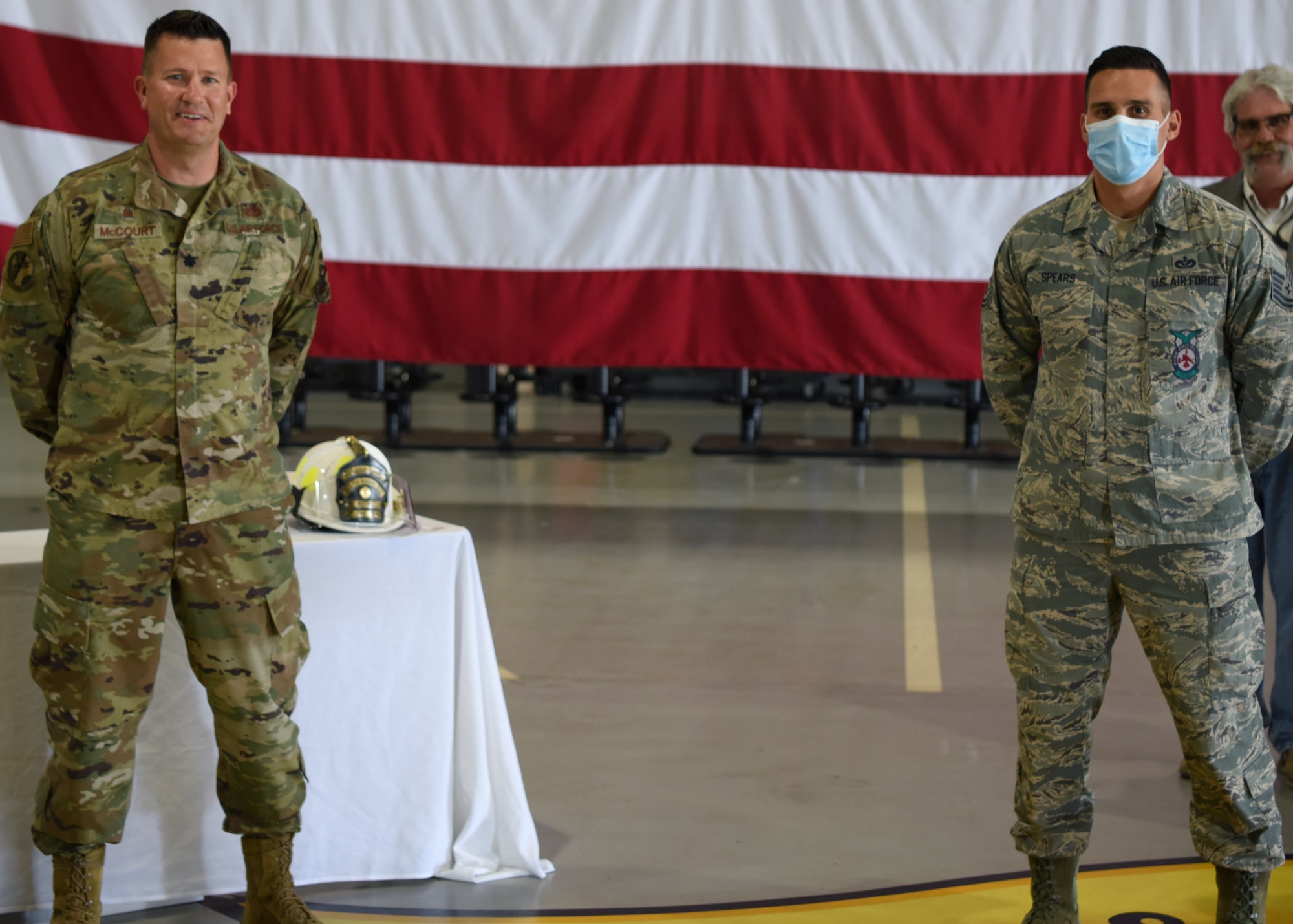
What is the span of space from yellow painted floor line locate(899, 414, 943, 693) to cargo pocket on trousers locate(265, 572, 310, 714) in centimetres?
211

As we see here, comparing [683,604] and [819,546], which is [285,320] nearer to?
[683,604]

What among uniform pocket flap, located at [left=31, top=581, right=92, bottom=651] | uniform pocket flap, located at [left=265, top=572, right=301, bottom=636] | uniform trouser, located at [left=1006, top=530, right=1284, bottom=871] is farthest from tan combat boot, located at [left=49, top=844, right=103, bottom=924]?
uniform trouser, located at [left=1006, top=530, right=1284, bottom=871]

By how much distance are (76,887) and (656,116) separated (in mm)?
3873

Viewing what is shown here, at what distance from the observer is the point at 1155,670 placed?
224 cm

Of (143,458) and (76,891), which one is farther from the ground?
(143,458)

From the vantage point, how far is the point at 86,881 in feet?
7.38

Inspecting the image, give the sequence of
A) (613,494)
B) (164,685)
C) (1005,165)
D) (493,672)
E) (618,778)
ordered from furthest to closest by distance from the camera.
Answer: (613,494), (1005,165), (618,778), (493,672), (164,685)

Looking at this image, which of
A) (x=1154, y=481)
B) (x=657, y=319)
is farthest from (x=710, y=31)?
(x=1154, y=481)

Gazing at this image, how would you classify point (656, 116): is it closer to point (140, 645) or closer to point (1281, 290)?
point (1281, 290)

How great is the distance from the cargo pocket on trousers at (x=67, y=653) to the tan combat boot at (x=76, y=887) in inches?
9.1

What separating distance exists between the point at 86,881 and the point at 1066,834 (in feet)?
5.18

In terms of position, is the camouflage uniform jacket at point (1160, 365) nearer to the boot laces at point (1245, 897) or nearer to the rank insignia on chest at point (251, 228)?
the boot laces at point (1245, 897)

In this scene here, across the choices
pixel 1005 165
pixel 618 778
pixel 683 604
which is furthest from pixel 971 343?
pixel 618 778

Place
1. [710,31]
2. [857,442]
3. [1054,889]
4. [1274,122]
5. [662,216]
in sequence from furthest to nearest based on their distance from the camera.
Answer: [857,442] < [662,216] < [710,31] < [1274,122] < [1054,889]
